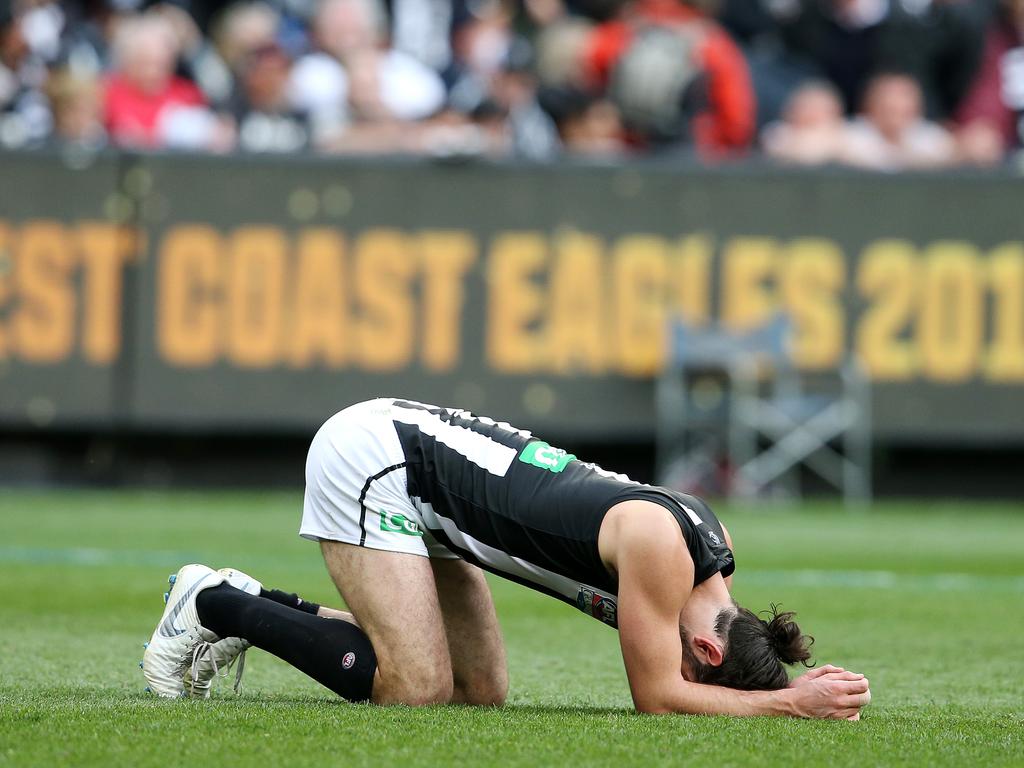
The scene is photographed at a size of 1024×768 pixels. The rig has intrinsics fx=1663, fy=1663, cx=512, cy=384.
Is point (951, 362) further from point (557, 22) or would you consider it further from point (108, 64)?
point (108, 64)

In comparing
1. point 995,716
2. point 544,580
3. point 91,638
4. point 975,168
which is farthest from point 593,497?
point 975,168

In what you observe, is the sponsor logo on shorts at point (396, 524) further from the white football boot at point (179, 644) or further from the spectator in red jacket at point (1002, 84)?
the spectator in red jacket at point (1002, 84)

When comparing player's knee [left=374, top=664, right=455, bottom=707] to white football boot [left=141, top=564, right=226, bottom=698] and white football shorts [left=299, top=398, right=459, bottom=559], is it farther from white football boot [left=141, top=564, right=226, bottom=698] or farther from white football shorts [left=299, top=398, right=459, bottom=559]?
white football boot [left=141, top=564, right=226, bottom=698]

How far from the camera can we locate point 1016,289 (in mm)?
14320

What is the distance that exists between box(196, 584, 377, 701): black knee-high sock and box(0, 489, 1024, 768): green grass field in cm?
12

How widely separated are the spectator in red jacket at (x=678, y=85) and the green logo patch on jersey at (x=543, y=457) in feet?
32.9

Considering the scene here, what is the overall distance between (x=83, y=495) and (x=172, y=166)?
291 cm

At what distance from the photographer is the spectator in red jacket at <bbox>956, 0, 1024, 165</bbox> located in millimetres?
16766

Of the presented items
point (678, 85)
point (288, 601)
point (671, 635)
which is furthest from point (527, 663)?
point (678, 85)

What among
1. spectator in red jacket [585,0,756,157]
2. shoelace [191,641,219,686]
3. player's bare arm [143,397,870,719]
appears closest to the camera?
player's bare arm [143,397,870,719]

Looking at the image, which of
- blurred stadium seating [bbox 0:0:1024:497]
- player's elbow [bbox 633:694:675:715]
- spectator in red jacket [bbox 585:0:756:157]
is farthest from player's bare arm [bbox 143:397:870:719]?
spectator in red jacket [bbox 585:0:756:157]

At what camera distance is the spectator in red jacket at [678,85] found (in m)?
15.2

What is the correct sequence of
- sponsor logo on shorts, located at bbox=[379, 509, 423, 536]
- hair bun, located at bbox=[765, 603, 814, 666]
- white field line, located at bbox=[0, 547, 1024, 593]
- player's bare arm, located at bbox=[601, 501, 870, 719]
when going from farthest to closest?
white field line, located at bbox=[0, 547, 1024, 593], sponsor logo on shorts, located at bbox=[379, 509, 423, 536], hair bun, located at bbox=[765, 603, 814, 666], player's bare arm, located at bbox=[601, 501, 870, 719]

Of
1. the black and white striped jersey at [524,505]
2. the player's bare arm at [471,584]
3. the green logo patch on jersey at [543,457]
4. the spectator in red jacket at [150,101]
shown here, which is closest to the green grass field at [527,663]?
the player's bare arm at [471,584]
